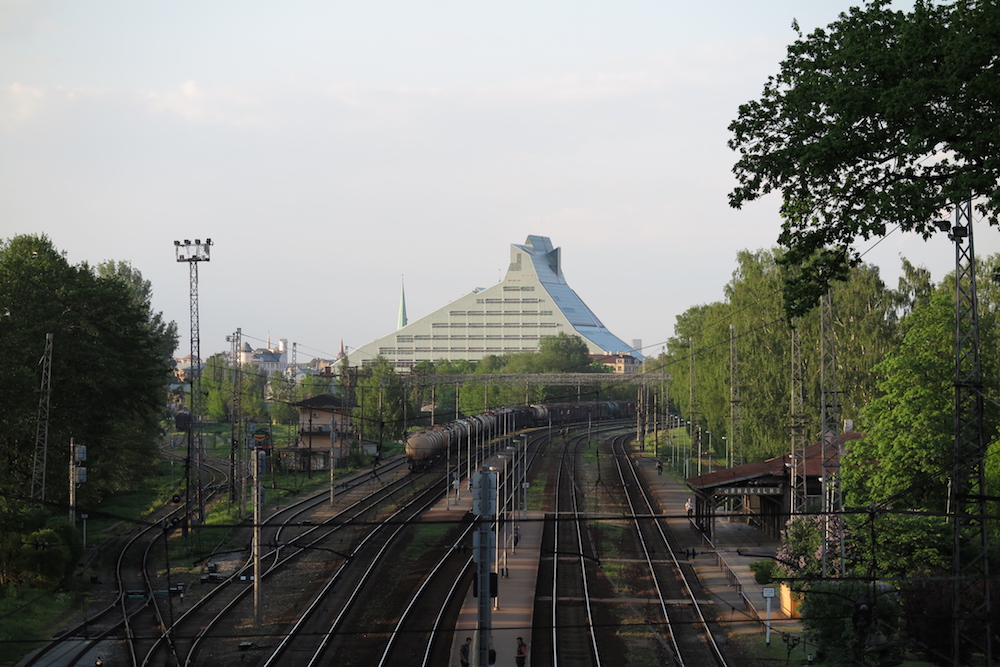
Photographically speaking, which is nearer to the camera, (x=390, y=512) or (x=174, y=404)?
(x=390, y=512)

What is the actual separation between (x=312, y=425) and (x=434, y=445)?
11066 millimetres

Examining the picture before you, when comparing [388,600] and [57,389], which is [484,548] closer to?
[388,600]

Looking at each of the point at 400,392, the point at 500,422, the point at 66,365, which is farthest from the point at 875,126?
the point at 400,392

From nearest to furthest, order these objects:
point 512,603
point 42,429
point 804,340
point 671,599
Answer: point 512,603
point 671,599
point 42,429
point 804,340

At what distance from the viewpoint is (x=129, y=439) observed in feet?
183

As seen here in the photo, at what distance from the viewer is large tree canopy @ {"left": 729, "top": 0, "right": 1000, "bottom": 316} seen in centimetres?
1502

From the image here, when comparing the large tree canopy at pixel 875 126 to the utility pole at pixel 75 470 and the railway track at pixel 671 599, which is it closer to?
the railway track at pixel 671 599

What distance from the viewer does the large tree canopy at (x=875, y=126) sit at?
49.3 ft

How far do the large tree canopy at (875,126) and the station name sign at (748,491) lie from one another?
23996mm

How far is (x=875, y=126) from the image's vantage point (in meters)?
16.5

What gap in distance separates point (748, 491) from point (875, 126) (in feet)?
88.3

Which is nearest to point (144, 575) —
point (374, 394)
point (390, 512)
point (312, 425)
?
point (390, 512)

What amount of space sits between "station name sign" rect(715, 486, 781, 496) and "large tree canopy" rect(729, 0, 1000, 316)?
2400 cm

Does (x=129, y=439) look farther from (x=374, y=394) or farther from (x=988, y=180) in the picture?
(x=988, y=180)
